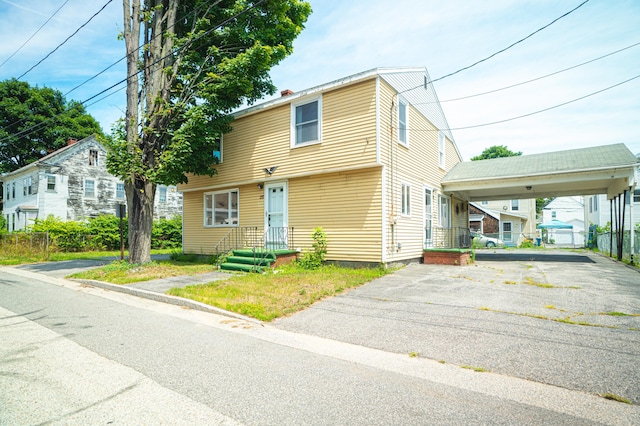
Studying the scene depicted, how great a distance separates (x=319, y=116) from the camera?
11859 mm

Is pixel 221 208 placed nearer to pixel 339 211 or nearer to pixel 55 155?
pixel 339 211

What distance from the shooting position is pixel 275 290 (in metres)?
7.88

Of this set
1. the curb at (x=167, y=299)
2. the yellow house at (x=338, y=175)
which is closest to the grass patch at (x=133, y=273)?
the curb at (x=167, y=299)

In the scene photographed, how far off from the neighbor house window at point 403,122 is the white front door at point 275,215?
15.0ft

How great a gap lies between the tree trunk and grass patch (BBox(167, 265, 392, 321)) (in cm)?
482

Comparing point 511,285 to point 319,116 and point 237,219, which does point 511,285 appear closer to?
point 319,116

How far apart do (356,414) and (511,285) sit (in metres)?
6.99

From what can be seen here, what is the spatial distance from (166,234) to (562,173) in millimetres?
24664

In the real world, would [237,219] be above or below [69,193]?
below

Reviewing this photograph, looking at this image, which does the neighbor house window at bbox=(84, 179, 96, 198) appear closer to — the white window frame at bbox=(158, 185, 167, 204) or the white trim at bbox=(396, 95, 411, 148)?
the white window frame at bbox=(158, 185, 167, 204)

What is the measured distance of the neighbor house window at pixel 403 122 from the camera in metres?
12.3

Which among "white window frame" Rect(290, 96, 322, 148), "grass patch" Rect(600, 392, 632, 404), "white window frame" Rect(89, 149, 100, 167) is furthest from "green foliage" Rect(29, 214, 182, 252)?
"grass patch" Rect(600, 392, 632, 404)

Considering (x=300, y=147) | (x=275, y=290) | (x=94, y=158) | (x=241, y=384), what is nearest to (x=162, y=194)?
(x=94, y=158)

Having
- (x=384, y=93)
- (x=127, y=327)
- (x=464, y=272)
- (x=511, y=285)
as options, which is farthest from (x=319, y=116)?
(x=127, y=327)
